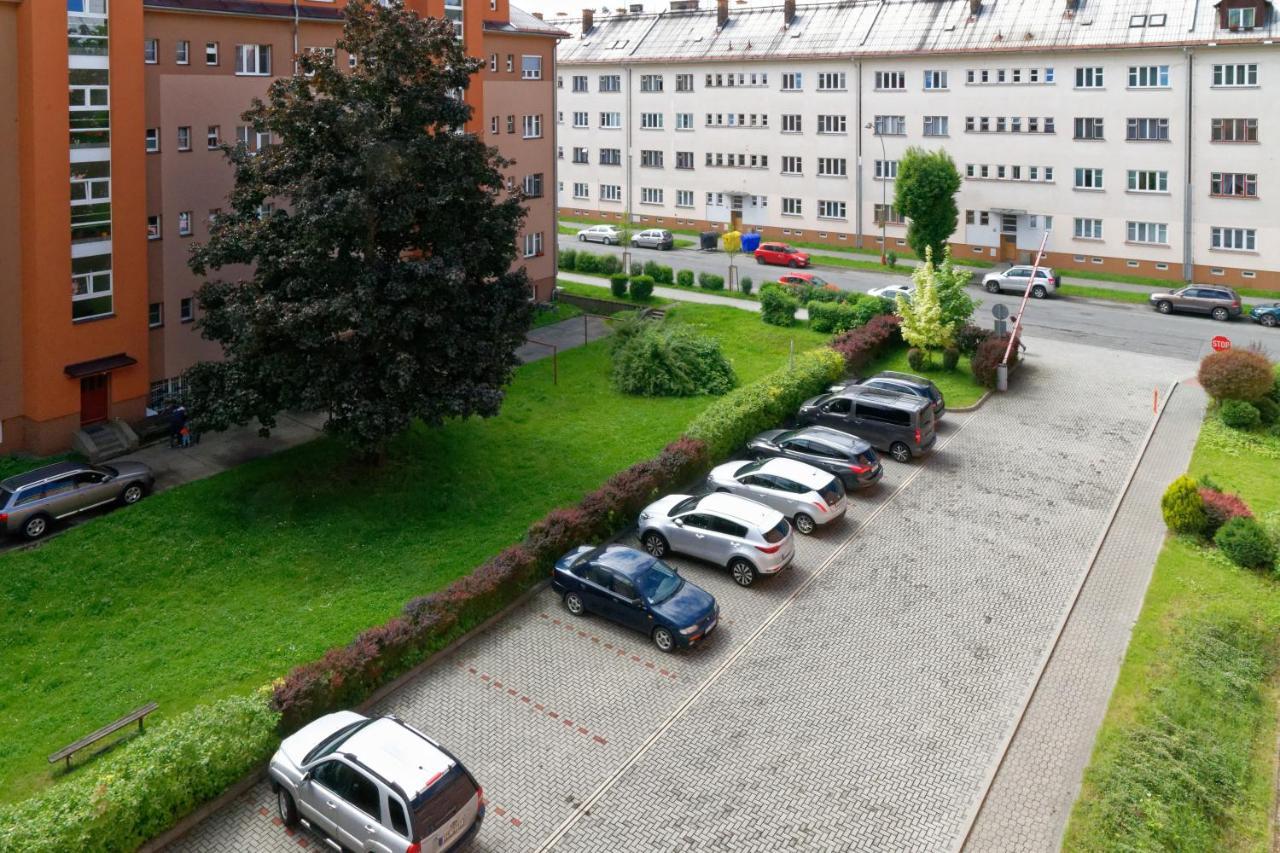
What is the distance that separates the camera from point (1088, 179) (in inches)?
2132

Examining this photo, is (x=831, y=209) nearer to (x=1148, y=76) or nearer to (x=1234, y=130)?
(x=1148, y=76)

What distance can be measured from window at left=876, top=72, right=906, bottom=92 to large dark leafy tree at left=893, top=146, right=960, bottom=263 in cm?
613

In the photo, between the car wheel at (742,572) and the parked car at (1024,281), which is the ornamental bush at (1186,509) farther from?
the parked car at (1024,281)

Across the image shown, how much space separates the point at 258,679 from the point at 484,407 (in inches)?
339

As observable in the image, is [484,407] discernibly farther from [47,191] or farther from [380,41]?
[47,191]

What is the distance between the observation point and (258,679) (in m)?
19.4

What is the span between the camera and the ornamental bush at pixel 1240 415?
32531 mm

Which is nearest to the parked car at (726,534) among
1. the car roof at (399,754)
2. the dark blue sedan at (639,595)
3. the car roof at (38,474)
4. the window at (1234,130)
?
the dark blue sedan at (639,595)

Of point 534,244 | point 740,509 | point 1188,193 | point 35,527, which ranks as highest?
point 1188,193

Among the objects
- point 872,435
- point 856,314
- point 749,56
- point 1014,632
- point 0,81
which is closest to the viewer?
point 1014,632

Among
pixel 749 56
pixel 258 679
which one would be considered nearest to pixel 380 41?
pixel 258 679

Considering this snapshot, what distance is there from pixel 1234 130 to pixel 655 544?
40.1 meters

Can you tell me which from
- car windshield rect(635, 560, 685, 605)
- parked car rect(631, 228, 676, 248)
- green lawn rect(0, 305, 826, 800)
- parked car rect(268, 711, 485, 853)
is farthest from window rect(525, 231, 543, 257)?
parked car rect(268, 711, 485, 853)

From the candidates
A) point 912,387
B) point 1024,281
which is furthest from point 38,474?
point 1024,281
